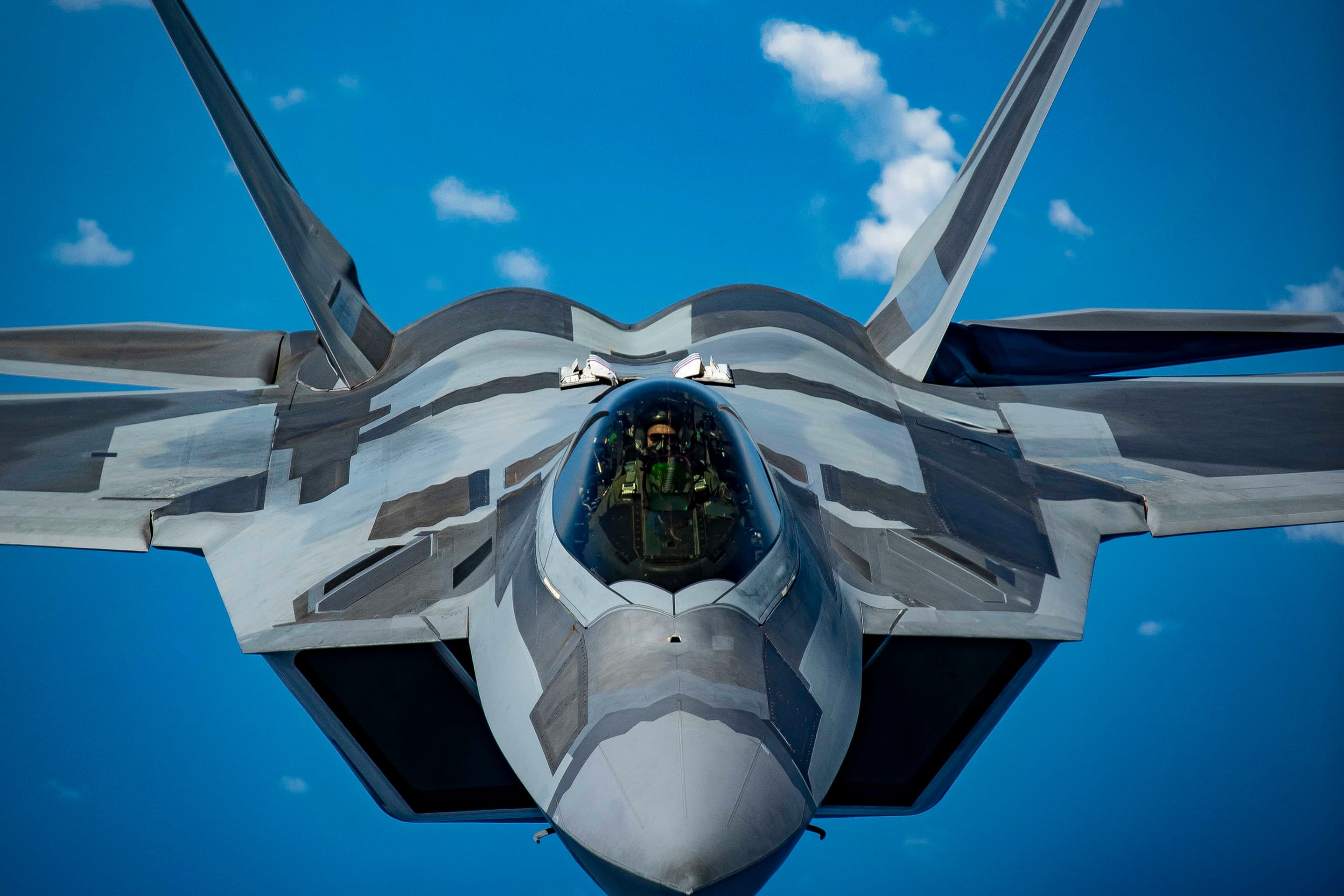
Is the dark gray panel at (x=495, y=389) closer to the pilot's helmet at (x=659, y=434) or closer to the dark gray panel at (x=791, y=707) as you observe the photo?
the pilot's helmet at (x=659, y=434)

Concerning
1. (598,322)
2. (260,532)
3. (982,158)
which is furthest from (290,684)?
(982,158)

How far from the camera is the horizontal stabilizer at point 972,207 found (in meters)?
9.67


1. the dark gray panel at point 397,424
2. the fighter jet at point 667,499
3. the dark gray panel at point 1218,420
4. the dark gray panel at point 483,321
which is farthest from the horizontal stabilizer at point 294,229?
the dark gray panel at point 1218,420

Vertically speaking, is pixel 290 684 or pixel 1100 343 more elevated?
pixel 1100 343

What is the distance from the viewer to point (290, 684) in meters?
6.00

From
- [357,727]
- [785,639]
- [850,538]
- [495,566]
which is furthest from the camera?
[850,538]

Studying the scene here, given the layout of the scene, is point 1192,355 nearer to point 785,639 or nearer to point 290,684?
point 785,639

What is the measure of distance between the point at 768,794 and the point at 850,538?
264 centimetres

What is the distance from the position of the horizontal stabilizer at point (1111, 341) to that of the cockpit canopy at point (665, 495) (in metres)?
5.60

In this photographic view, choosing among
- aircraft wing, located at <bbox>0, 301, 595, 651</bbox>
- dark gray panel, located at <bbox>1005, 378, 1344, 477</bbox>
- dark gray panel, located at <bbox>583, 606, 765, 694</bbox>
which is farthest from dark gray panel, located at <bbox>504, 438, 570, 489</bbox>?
dark gray panel, located at <bbox>1005, 378, 1344, 477</bbox>

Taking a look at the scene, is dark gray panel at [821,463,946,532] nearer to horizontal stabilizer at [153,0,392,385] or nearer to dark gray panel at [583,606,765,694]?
dark gray panel at [583,606,765,694]

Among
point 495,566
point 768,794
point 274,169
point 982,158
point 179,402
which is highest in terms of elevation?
point 982,158

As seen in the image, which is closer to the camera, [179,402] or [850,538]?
[850,538]

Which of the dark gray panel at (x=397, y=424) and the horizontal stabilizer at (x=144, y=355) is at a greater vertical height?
the horizontal stabilizer at (x=144, y=355)
